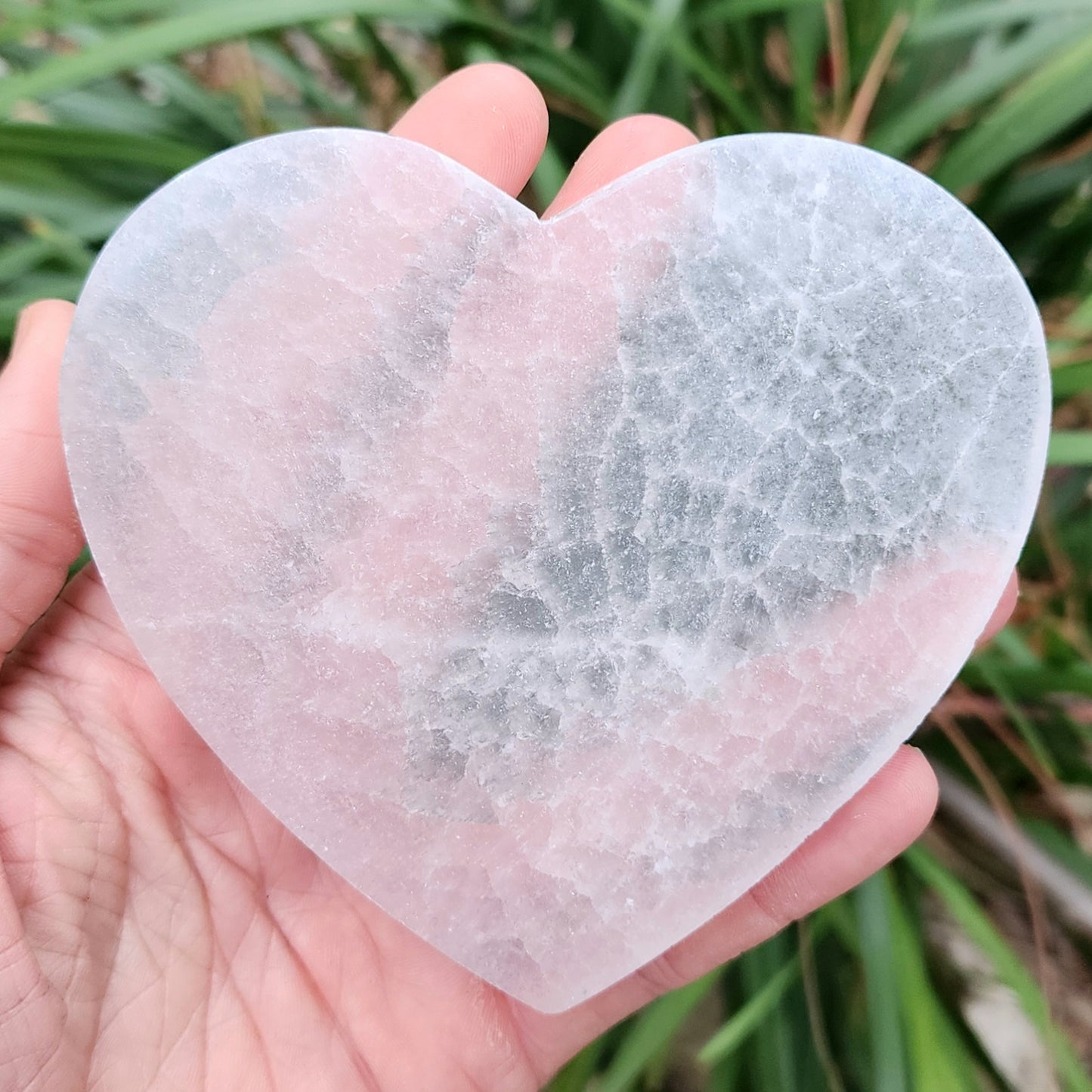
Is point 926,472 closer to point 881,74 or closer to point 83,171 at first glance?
point 881,74

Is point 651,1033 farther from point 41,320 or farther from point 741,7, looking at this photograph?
point 741,7

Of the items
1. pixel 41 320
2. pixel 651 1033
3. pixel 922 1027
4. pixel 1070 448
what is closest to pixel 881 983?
pixel 922 1027

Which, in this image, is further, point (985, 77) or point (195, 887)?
point (985, 77)

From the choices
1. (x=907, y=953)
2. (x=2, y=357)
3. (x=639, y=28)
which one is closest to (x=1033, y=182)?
(x=639, y=28)

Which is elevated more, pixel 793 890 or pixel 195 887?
pixel 793 890

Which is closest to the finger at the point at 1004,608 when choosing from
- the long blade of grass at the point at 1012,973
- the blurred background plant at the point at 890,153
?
the blurred background plant at the point at 890,153

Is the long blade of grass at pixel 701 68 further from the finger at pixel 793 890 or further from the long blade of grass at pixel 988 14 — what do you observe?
the finger at pixel 793 890
